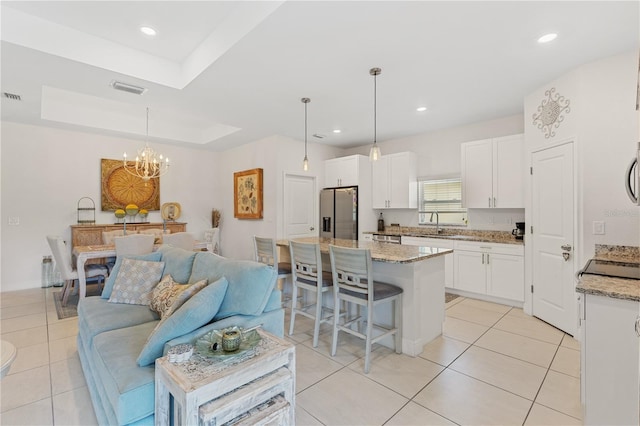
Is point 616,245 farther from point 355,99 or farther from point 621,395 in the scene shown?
point 355,99

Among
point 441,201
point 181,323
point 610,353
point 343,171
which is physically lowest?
point 610,353

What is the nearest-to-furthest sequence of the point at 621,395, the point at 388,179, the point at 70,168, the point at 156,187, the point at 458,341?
the point at 621,395 < the point at 458,341 < the point at 70,168 < the point at 388,179 < the point at 156,187

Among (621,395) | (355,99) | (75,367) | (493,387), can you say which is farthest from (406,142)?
(75,367)

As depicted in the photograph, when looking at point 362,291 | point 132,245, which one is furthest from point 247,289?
point 132,245

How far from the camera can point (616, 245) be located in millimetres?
2668

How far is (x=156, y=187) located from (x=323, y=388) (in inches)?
213

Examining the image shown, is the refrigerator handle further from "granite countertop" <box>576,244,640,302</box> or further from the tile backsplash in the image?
"granite countertop" <box>576,244,640,302</box>

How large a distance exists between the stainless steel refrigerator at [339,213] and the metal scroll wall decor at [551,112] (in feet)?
9.51

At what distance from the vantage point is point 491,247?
3996mm

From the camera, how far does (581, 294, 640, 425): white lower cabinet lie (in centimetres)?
140

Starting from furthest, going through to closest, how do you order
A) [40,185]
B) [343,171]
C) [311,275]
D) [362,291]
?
[343,171] → [40,185] → [311,275] → [362,291]

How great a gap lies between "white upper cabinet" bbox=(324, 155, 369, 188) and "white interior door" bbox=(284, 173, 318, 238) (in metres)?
0.34

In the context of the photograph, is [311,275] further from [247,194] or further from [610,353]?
[247,194]

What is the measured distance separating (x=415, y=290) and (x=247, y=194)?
4.15 metres
